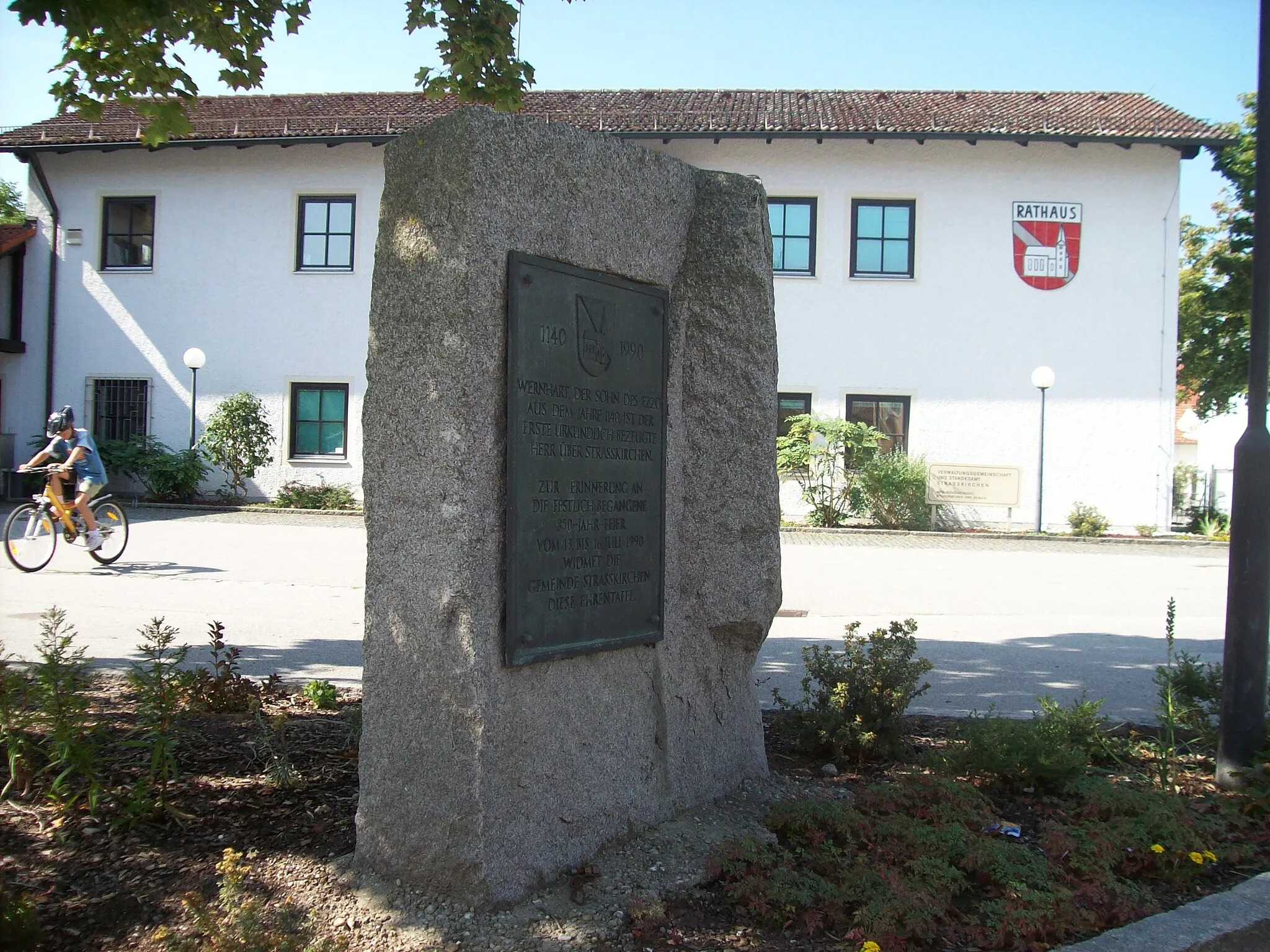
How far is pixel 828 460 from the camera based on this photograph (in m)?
17.9

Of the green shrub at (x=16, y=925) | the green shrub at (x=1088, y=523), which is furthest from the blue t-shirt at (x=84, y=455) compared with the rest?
the green shrub at (x=1088, y=523)

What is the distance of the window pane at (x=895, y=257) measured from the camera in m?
19.0

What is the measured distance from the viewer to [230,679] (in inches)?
183

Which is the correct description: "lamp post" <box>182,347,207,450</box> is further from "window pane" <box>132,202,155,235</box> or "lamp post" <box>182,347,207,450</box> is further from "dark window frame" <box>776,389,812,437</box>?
"dark window frame" <box>776,389,812,437</box>

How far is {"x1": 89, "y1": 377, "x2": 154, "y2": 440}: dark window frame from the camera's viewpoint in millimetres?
20125

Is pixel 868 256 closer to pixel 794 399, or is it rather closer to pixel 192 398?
pixel 794 399

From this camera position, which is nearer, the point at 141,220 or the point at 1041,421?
the point at 1041,421

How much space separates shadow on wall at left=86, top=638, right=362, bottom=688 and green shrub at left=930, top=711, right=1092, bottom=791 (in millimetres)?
3133

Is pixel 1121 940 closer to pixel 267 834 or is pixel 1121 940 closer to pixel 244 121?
pixel 267 834

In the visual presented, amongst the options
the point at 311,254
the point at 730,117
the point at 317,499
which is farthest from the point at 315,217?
the point at 730,117

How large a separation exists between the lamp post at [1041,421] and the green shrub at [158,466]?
15.1 meters

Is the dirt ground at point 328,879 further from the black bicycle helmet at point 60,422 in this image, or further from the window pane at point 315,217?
the window pane at point 315,217

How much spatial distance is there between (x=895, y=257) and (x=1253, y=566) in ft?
51.3

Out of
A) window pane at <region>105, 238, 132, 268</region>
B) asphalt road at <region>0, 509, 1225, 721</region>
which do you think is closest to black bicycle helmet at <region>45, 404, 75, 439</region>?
asphalt road at <region>0, 509, 1225, 721</region>
